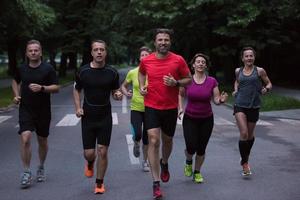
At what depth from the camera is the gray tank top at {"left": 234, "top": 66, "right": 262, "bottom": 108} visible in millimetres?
7781

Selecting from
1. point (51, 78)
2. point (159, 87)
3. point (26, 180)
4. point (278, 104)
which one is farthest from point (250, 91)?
point (278, 104)

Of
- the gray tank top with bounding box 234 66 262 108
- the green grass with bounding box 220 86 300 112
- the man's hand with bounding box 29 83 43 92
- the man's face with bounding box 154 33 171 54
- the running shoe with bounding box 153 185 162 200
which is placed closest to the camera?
the running shoe with bounding box 153 185 162 200

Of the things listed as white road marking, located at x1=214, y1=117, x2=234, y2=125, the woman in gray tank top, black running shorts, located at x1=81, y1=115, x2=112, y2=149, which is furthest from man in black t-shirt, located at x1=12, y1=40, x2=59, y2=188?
white road marking, located at x1=214, y1=117, x2=234, y2=125

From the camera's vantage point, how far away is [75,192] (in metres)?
6.89

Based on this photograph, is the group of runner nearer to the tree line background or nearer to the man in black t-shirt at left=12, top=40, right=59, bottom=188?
the man in black t-shirt at left=12, top=40, right=59, bottom=188

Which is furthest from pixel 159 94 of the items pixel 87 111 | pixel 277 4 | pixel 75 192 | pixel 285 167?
pixel 277 4

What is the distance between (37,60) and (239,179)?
3.17m

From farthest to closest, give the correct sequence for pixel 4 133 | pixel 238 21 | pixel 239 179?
pixel 238 21 < pixel 4 133 < pixel 239 179

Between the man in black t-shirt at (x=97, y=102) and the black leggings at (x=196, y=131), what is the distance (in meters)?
1.07

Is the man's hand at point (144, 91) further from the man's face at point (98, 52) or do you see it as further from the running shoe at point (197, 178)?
the running shoe at point (197, 178)

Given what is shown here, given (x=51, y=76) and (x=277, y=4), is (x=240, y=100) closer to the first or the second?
(x=51, y=76)

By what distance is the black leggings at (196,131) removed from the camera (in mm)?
7301

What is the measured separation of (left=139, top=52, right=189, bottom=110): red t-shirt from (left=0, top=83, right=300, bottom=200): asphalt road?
3.69 ft

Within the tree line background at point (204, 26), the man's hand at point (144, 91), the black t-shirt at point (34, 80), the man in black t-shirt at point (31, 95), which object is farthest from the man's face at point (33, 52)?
the tree line background at point (204, 26)
